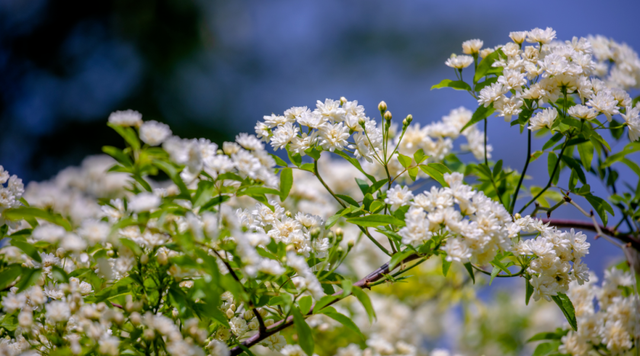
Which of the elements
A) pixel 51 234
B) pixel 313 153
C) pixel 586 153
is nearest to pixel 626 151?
pixel 586 153

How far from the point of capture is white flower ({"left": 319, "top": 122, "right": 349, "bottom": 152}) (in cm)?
68

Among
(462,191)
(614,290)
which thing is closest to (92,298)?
(462,191)

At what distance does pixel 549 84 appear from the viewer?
2.35 ft

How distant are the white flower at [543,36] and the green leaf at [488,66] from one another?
6 cm

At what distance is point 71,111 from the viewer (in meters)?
4.22

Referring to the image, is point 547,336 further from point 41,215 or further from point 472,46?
point 41,215

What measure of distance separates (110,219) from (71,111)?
444 centimetres

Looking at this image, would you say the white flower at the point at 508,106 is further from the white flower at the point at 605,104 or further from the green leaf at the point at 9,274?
the green leaf at the point at 9,274

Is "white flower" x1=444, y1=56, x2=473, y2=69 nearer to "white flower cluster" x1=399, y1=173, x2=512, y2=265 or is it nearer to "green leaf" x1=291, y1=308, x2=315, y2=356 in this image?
"white flower cluster" x1=399, y1=173, x2=512, y2=265

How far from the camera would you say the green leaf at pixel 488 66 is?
806mm

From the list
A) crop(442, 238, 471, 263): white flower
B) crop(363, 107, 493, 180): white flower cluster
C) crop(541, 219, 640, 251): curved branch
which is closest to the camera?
crop(442, 238, 471, 263): white flower

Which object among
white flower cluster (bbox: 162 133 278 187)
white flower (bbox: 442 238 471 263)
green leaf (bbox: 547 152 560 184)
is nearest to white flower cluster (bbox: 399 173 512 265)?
white flower (bbox: 442 238 471 263)

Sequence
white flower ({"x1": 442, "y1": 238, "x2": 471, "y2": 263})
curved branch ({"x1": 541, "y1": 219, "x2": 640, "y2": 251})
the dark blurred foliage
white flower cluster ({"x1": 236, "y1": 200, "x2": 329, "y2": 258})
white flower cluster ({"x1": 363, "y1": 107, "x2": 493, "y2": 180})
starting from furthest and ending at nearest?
the dark blurred foliage
white flower cluster ({"x1": 363, "y1": 107, "x2": 493, "y2": 180})
curved branch ({"x1": 541, "y1": 219, "x2": 640, "y2": 251})
white flower cluster ({"x1": 236, "y1": 200, "x2": 329, "y2": 258})
white flower ({"x1": 442, "y1": 238, "x2": 471, "y2": 263})

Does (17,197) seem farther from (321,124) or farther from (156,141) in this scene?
(321,124)
